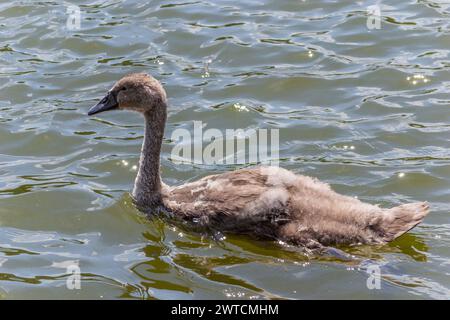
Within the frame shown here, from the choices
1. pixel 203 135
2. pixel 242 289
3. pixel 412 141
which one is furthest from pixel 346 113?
pixel 242 289

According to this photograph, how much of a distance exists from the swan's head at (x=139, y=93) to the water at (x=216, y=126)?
1040 millimetres

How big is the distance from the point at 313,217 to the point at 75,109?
4662 millimetres

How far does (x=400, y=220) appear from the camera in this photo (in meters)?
7.97

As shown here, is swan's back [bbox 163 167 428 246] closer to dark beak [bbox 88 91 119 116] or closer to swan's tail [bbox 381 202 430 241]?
swan's tail [bbox 381 202 430 241]

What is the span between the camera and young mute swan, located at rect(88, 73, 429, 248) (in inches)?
313

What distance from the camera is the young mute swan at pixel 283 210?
7945mm

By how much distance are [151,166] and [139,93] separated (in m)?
0.80

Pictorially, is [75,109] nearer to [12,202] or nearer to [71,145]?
[71,145]

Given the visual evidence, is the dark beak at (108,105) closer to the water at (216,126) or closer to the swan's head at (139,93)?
the swan's head at (139,93)

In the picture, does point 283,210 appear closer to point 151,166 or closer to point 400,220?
point 400,220

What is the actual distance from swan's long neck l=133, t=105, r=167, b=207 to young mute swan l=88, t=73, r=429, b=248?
0.18 ft

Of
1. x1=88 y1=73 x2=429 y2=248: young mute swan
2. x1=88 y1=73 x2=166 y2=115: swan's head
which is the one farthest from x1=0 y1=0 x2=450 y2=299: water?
x1=88 y1=73 x2=166 y2=115: swan's head

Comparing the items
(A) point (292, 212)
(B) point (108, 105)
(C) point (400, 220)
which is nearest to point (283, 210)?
(A) point (292, 212)

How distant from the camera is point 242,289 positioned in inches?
299
